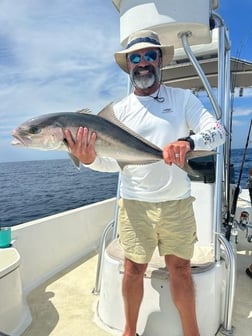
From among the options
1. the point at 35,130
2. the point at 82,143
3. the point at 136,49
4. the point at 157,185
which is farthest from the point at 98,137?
the point at 136,49

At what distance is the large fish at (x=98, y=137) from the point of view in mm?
1457

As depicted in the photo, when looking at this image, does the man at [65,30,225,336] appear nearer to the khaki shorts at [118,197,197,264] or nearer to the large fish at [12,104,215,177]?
the khaki shorts at [118,197,197,264]

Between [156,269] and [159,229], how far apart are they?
46 cm

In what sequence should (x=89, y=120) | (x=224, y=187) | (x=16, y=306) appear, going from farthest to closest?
(x=224, y=187) < (x=16, y=306) < (x=89, y=120)

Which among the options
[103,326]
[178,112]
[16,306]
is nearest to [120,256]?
[103,326]

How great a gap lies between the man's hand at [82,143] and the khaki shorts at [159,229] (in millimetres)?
448

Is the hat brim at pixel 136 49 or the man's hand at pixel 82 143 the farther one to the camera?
the hat brim at pixel 136 49

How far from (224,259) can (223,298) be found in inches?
10.3

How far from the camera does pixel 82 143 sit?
61.1 inches

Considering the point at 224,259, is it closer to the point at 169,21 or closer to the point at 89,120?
the point at 89,120

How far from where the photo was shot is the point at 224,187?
118 inches

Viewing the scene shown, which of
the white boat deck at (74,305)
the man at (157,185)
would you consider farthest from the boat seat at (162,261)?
the white boat deck at (74,305)

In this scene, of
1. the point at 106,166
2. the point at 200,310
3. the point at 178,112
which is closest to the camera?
the point at 178,112

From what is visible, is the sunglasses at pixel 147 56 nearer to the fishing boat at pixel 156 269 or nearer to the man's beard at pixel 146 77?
the man's beard at pixel 146 77
